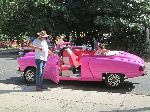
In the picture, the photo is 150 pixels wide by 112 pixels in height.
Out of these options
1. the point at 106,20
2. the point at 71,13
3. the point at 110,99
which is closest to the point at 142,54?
the point at 106,20

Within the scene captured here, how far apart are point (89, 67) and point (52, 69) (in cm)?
117

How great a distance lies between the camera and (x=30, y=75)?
11.5 metres

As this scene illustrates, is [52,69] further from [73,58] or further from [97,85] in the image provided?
[97,85]

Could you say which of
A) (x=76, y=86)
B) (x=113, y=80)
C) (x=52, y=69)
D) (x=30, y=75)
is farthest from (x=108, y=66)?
(x=30, y=75)

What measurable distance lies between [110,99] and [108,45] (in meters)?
13.5

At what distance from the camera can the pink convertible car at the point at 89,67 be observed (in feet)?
34.5

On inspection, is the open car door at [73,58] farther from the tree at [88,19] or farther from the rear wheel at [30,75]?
the tree at [88,19]

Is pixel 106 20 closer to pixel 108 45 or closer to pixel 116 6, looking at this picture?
pixel 116 6

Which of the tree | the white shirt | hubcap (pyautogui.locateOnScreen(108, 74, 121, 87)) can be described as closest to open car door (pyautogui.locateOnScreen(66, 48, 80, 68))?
the white shirt

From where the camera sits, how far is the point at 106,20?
19875mm

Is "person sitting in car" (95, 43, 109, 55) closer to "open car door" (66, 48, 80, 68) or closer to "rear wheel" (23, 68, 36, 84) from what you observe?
"open car door" (66, 48, 80, 68)

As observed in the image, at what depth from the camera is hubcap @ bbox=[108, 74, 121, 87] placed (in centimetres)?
1069

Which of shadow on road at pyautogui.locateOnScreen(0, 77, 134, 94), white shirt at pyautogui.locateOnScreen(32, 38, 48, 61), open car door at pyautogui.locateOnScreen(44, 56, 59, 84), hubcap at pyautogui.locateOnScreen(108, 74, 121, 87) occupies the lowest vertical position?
shadow on road at pyautogui.locateOnScreen(0, 77, 134, 94)

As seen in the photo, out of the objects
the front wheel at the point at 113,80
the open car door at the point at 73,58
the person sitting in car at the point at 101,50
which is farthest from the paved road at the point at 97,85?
the person sitting in car at the point at 101,50
